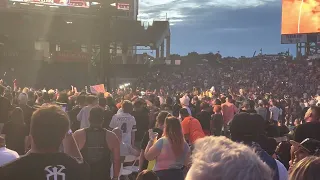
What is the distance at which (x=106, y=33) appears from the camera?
20.3 metres

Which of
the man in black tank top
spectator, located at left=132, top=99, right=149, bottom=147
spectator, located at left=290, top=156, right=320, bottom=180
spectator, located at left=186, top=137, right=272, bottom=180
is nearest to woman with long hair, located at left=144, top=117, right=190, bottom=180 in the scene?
the man in black tank top

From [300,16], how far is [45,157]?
33.2 meters

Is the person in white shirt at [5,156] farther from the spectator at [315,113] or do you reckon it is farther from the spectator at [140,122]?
the spectator at [140,122]

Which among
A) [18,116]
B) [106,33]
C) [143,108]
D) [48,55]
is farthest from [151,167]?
[48,55]

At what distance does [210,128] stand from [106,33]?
11.0m

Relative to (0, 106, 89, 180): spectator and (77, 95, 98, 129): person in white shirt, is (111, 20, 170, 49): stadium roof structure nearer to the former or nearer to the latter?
(77, 95, 98, 129): person in white shirt

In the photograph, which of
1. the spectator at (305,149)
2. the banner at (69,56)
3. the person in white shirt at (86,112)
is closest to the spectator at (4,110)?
the person in white shirt at (86,112)

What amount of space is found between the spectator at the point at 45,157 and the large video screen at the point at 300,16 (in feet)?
105

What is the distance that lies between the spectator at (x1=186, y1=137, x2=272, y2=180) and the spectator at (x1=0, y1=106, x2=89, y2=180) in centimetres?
138

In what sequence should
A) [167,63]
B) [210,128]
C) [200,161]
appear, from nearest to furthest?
[200,161]
[210,128]
[167,63]

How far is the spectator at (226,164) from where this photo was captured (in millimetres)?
1622

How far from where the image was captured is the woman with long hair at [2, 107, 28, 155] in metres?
6.33

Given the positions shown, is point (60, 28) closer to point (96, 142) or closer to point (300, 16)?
point (300, 16)

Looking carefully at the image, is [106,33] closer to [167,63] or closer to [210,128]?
[210,128]
